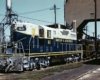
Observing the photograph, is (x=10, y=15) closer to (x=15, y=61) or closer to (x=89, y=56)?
(x=89, y=56)

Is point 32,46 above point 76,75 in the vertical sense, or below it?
above

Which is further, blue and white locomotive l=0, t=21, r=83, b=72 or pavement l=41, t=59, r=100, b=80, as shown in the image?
blue and white locomotive l=0, t=21, r=83, b=72

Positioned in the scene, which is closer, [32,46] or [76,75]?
[76,75]

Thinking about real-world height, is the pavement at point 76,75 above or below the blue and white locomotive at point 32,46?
below

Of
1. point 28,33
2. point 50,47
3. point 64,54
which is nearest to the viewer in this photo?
point 28,33

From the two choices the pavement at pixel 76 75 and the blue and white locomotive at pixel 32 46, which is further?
the blue and white locomotive at pixel 32 46

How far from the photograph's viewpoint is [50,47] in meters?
21.3

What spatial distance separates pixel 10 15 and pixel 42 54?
669 inches

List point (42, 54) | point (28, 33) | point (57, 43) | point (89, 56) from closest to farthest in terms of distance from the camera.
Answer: point (28, 33) → point (42, 54) → point (57, 43) → point (89, 56)

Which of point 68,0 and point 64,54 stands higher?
point 68,0

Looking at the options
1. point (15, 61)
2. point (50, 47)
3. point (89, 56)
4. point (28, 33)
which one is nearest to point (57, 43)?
point (50, 47)

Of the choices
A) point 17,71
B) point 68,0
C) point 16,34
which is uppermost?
point 68,0

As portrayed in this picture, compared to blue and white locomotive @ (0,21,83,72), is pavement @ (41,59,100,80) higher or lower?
lower

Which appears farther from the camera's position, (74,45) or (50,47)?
(74,45)
